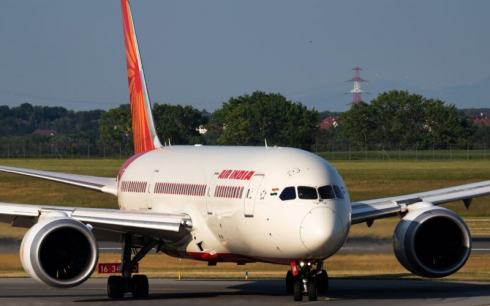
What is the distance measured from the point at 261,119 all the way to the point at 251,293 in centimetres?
14659

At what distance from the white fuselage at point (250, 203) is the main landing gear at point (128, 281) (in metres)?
1.11

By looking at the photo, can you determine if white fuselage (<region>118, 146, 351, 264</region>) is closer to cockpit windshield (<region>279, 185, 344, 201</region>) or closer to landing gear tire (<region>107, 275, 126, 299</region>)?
cockpit windshield (<region>279, 185, 344, 201</region>)

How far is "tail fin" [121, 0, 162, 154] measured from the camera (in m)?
41.1

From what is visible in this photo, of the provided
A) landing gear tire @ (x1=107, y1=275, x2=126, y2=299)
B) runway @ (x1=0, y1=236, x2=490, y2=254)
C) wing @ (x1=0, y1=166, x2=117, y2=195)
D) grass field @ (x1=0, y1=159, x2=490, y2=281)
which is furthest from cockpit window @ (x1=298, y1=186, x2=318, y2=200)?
runway @ (x1=0, y1=236, x2=490, y2=254)

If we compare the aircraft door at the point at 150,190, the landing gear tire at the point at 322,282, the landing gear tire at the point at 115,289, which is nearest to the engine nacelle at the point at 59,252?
the landing gear tire at the point at 115,289

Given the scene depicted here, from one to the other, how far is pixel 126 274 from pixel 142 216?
2245 mm

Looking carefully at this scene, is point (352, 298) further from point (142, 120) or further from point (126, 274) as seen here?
point (142, 120)

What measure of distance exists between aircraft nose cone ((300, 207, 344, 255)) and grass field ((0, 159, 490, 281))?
11.8 meters

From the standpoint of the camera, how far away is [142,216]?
3011 cm

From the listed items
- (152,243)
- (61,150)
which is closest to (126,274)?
(152,243)

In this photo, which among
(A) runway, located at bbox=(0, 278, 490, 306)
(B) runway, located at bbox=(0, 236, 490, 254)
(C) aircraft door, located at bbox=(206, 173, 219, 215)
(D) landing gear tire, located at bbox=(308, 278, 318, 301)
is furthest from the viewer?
(B) runway, located at bbox=(0, 236, 490, 254)

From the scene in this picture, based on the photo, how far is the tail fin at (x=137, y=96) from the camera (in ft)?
135

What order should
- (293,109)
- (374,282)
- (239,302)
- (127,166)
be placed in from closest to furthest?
(239,302)
(374,282)
(127,166)
(293,109)

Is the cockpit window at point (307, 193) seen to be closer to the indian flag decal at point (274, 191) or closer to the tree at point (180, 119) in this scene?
the indian flag decal at point (274, 191)
